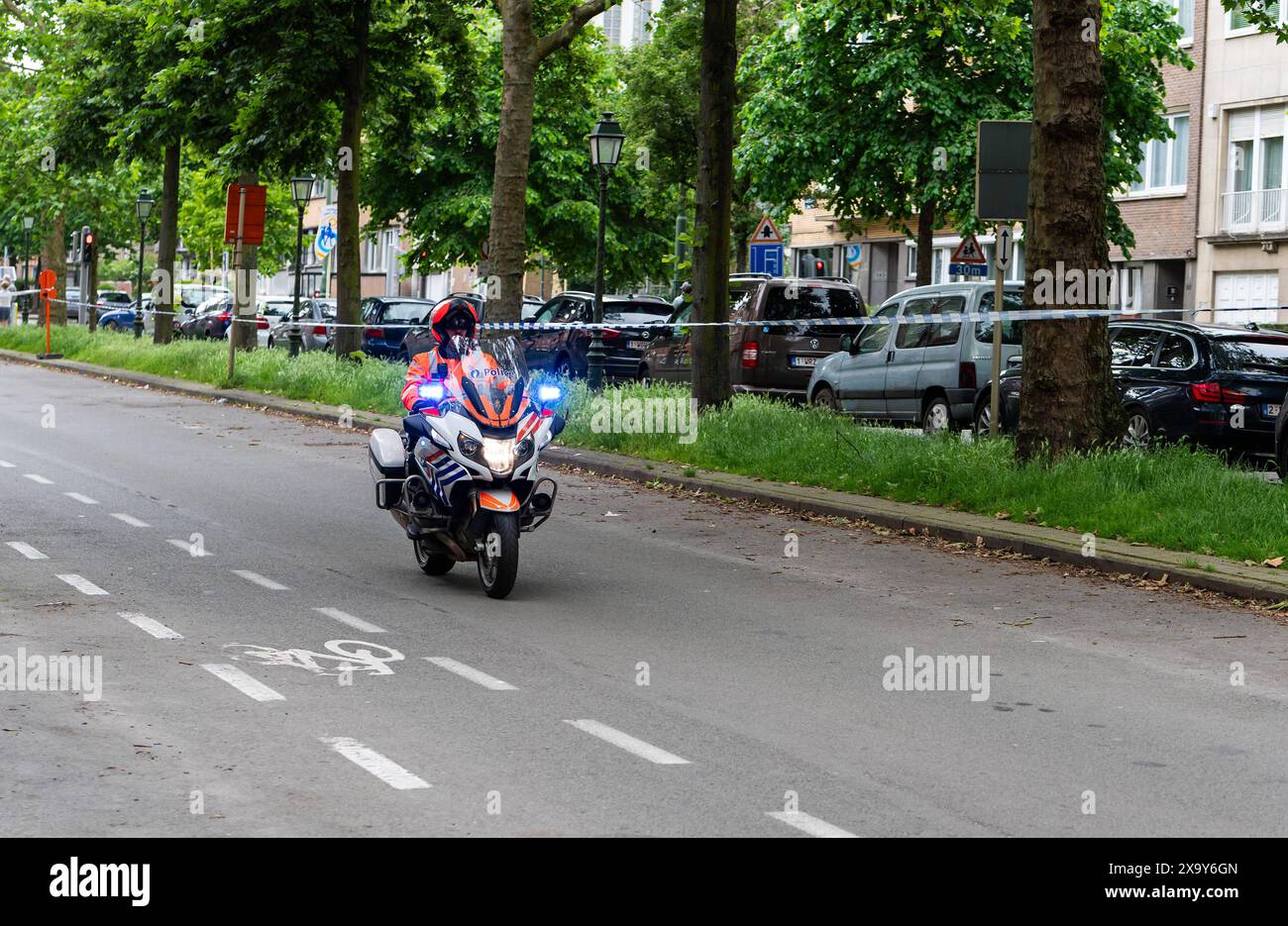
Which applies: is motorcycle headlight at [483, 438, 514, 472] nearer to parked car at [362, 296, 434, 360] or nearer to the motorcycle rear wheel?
the motorcycle rear wheel

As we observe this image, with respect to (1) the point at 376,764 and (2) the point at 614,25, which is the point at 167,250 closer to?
(1) the point at 376,764

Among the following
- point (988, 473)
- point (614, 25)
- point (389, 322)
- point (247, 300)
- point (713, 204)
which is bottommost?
point (988, 473)

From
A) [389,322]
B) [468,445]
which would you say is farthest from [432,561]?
[389,322]

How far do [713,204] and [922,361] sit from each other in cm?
410

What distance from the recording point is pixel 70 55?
38.3m

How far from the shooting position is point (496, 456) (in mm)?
10531

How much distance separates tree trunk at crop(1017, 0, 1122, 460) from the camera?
47.9ft

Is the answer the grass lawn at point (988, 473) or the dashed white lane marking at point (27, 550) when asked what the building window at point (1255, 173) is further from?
→ the dashed white lane marking at point (27, 550)

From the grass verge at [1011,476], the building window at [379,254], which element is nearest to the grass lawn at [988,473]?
the grass verge at [1011,476]

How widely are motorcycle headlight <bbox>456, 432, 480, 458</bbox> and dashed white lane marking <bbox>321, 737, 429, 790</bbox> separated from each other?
12.0 ft

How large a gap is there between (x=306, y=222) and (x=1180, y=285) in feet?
202

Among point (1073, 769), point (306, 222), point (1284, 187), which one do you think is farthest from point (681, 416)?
point (306, 222)

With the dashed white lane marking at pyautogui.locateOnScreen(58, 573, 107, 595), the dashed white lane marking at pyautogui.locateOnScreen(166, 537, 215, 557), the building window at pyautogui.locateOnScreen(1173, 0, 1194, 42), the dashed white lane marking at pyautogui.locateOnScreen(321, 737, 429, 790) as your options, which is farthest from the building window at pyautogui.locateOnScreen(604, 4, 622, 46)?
the dashed white lane marking at pyautogui.locateOnScreen(321, 737, 429, 790)
